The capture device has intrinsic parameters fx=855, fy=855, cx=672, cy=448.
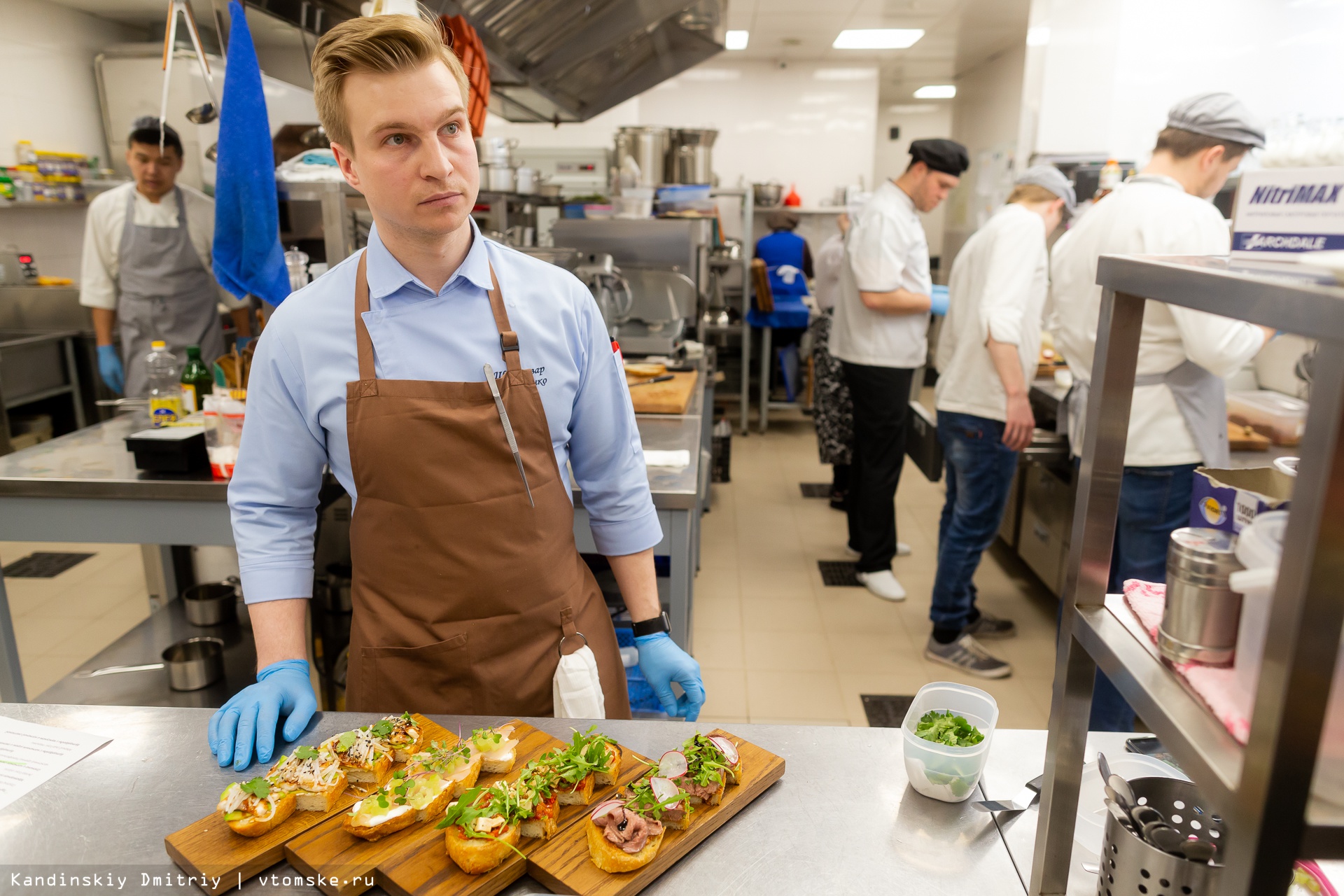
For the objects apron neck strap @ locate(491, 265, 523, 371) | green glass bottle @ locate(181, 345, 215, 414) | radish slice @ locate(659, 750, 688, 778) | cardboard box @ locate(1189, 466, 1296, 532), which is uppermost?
apron neck strap @ locate(491, 265, 523, 371)

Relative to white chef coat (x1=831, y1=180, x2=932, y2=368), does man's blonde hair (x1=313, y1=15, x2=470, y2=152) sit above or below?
above

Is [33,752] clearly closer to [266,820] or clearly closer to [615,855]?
[266,820]

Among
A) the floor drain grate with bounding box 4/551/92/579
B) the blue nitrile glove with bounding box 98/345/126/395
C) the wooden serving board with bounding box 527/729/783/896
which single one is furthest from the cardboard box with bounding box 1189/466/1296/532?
the floor drain grate with bounding box 4/551/92/579

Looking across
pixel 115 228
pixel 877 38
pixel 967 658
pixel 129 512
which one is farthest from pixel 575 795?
pixel 877 38

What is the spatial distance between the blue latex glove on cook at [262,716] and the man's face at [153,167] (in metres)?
3.41

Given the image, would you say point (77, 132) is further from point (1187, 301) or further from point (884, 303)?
point (1187, 301)

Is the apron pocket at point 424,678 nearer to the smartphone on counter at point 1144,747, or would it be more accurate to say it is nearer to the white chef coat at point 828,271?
the smartphone on counter at point 1144,747

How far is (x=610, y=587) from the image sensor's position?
8.75 ft

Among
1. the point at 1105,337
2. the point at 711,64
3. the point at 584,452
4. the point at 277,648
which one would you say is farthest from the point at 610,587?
the point at 711,64

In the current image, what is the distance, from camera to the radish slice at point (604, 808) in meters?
0.96

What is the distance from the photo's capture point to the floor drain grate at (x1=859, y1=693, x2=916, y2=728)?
2.83m

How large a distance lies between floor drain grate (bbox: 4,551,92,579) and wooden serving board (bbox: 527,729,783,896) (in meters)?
4.09

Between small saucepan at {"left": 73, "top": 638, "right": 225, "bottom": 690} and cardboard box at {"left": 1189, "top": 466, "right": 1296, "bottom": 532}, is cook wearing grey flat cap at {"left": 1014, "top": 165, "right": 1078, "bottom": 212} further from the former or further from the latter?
small saucepan at {"left": 73, "top": 638, "right": 225, "bottom": 690}

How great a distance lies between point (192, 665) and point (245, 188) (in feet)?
4.12
